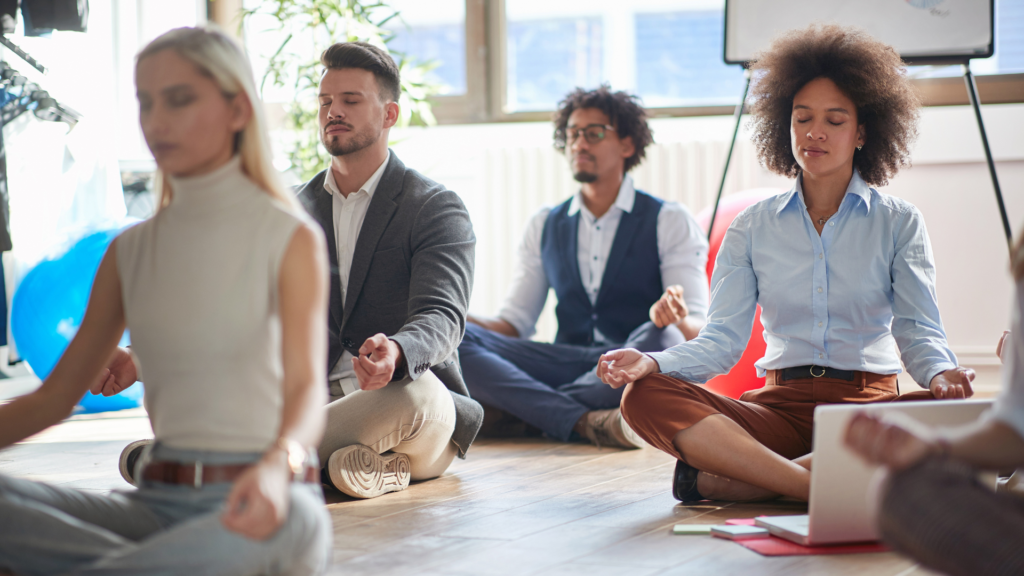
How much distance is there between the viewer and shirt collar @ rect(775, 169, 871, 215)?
199 cm

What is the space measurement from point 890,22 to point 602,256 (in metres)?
1.17

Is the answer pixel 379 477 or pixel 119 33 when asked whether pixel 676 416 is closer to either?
pixel 379 477

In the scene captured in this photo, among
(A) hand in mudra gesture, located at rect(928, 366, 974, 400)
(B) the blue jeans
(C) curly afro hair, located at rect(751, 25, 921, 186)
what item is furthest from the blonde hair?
(B) the blue jeans

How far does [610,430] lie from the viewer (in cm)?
269

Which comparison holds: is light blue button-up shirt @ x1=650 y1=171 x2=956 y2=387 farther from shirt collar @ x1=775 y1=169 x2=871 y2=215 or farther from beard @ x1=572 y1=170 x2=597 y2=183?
beard @ x1=572 y1=170 x2=597 y2=183

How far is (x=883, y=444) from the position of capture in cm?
101

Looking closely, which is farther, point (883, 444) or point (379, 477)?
point (379, 477)

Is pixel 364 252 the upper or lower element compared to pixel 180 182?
lower

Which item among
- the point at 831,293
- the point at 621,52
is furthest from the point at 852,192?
the point at 621,52


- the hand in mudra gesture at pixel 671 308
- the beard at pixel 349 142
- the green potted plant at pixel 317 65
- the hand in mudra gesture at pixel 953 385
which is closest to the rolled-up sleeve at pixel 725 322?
the hand in mudra gesture at pixel 953 385

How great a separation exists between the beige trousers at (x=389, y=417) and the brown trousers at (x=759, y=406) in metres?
0.43

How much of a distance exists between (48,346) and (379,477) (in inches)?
72.9

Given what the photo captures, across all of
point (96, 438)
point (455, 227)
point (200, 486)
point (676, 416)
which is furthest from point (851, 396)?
point (96, 438)

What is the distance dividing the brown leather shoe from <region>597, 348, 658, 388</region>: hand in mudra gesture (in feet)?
2.63
